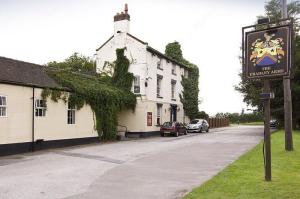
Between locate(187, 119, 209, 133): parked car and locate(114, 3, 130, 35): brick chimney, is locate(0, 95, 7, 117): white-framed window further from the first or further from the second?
locate(187, 119, 209, 133): parked car

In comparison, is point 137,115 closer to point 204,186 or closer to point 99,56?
point 99,56

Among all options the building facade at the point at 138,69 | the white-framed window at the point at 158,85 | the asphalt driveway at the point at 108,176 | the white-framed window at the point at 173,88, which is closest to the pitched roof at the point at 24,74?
the asphalt driveway at the point at 108,176

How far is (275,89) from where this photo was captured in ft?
123

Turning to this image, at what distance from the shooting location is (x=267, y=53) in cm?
1066

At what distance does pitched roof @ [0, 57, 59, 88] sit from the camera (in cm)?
2045

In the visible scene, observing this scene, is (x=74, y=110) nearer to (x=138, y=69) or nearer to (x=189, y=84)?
(x=138, y=69)

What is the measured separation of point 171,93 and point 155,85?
4.88 metres

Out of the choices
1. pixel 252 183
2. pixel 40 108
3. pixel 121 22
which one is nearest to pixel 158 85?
pixel 121 22

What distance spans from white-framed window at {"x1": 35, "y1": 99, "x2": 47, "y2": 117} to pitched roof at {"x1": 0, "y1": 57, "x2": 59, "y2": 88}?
964 mm

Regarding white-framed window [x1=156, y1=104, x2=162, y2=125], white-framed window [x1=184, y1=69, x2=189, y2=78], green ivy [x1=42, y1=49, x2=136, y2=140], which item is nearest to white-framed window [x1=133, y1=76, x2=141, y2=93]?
green ivy [x1=42, y1=49, x2=136, y2=140]

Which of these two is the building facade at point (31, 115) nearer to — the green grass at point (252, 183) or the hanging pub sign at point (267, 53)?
the green grass at point (252, 183)

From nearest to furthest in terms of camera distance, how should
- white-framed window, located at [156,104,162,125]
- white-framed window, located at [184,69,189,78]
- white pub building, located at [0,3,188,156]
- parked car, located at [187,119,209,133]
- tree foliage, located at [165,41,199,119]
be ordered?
1. white pub building, located at [0,3,188,156]
2. white-framed window, located at [156,104,162,125]
3. parked car, located at [187,119,209,133]
4. tree foliage, located at [165,41,199,119]
5. white-framed window, located at [184,69,189,78]

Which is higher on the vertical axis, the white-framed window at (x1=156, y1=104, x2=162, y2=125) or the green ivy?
the green ivy

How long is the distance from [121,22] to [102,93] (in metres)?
9.78
